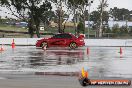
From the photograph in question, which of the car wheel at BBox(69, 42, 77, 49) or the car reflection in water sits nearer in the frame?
the car reflection in water

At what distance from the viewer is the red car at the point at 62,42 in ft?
118

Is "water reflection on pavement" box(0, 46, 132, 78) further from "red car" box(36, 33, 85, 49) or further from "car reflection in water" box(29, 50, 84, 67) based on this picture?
"red car" box(36, 33, 85, 49)

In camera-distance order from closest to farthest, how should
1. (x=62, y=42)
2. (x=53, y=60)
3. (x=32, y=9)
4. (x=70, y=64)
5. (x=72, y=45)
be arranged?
(x=70, y=64), (x=53, y=60), (x=72, y=45), (x=62, y=42), (x=32, y=9)

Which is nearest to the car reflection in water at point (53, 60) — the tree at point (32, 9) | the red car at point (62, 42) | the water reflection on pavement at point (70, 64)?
the water reflection on pavement at point (70, 64)

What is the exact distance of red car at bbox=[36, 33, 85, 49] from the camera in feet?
118

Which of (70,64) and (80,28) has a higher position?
(80,28)

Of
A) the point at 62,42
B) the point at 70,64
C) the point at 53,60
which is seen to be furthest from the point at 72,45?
the point at 70,64

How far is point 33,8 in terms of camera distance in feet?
214

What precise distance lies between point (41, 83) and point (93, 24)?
330 ft

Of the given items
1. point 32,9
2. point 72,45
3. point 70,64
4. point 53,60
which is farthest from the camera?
point 32,9

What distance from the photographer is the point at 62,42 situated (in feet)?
120

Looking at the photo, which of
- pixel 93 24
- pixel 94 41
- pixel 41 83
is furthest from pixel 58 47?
pixel 93 24

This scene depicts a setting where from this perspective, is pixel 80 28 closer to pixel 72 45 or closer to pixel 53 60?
pixel 72 45

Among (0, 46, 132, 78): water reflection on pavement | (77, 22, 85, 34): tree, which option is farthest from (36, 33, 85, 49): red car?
(77, 22, 85, 34): tree
